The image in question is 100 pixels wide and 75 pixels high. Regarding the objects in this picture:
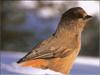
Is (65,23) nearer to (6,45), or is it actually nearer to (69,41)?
(69,41)

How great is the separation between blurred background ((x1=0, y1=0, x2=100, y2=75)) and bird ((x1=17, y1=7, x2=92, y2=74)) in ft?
0.18

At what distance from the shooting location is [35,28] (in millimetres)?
2230

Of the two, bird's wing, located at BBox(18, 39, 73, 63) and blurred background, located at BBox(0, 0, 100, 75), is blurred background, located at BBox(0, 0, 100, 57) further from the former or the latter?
bird's wing, located at BBox(18, 39, 73, 63)

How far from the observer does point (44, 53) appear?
204cm

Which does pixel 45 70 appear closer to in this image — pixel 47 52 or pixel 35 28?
pixel 47 52

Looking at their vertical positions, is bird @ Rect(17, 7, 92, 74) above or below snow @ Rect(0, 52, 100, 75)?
above

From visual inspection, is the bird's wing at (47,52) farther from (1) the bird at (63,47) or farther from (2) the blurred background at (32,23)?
(2) the blurred background at (32,23)

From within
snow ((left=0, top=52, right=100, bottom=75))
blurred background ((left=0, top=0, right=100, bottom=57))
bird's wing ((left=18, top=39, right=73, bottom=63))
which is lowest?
snow ((left=0, top=52, right=100, bottom=75))

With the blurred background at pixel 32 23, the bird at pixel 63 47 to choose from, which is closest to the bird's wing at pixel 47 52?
the bird at pixel 63 47

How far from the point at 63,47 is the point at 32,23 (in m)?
0.29

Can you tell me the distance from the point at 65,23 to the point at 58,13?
0.17 meters

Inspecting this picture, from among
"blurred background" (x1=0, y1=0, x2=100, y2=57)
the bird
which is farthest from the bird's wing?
"blurred background" (x1=0, y1=0, x2=100, y2=57)

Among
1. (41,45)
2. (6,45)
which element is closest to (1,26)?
(6,45)

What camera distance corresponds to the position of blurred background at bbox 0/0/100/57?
2.17 m
